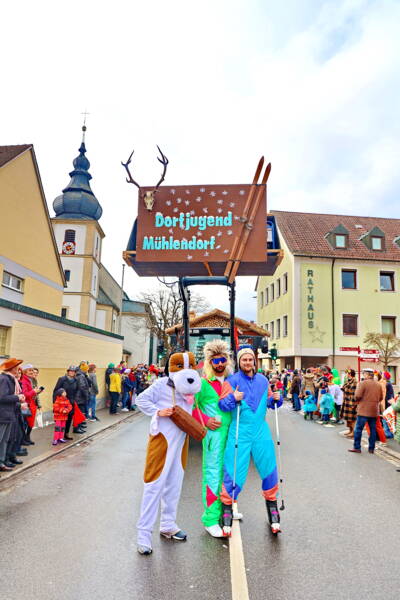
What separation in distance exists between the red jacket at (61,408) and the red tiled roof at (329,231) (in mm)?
25946

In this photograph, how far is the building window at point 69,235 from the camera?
1651 inches

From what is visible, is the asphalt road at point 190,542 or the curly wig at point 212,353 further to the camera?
the curly wig at point 212,353

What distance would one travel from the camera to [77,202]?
144ft

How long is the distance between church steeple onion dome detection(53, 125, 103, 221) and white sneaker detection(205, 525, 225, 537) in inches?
1641

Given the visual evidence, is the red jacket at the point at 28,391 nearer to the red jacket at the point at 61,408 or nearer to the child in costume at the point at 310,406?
the red jacket at the point at 61,408

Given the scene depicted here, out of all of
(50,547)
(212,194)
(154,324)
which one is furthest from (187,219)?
(154,324)

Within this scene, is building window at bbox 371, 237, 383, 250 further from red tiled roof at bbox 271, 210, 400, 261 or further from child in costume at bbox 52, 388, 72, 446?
child in costume at bbox 52, 388, 72, 446

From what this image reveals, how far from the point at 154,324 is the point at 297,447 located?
35489 mm

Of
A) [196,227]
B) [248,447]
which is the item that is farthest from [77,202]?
[248,447]

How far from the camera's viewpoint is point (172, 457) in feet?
14.7

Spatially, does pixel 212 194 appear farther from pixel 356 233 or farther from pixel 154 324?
pixel 154 324

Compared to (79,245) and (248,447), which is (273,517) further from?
(79,245)

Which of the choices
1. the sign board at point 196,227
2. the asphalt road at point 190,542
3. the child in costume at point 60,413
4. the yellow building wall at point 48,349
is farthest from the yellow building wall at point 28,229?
the asphalt road at point 190,542

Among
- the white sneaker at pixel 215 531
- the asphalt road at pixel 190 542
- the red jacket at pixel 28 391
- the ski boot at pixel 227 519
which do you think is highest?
→ the red jacket at pixel 28 391
